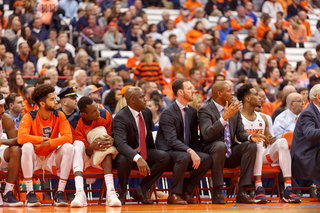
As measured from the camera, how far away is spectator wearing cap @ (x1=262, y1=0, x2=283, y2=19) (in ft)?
56.3

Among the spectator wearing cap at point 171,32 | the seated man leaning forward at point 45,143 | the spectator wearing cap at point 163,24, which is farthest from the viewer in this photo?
the spectator wearing cap at point 163,24

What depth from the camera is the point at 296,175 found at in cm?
663

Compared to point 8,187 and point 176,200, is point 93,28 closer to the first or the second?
→ point 8,187

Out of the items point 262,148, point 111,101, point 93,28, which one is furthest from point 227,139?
point 93,28

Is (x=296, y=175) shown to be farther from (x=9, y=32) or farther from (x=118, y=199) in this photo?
(x=9, y=32)

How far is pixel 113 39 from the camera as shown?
1337 centimetres

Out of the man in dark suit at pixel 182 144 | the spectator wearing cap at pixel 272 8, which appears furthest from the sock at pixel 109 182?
the spectator wearing cap at pixel 272 8

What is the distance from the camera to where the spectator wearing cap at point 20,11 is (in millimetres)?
12828

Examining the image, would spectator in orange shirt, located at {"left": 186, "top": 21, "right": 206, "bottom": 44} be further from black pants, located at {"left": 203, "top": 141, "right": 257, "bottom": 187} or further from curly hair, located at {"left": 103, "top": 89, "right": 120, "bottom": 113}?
black pants, located at {"left": 203, "top": 141, "right": 257, "bottom": 187}

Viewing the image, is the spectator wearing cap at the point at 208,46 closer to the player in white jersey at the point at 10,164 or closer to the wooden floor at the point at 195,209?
the wooden floor at the point at 195,209

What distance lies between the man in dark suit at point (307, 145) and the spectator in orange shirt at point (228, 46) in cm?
727

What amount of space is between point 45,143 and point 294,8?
13493mm

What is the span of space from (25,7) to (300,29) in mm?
8859

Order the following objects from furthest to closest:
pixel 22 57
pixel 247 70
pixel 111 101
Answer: pixel 247 70 → pixel 22 57 → pixel 111 101
